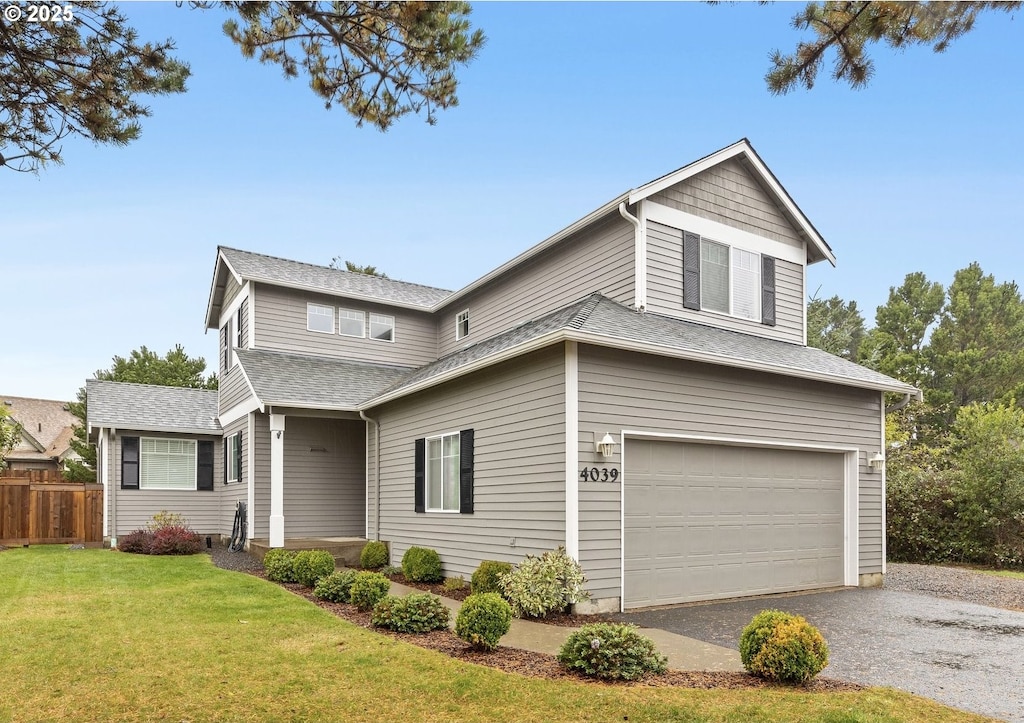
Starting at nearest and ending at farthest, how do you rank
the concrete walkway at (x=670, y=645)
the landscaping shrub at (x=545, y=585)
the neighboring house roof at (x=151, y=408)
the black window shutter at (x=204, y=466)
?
the concrete walkway at (x=670, y=645), the landscaping shrub at (x=545, y=585), the neighboring house roof at (x=151, y=408), the black window shutter at (x=204, y=466)

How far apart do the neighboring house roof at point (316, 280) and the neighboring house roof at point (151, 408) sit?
2.80m

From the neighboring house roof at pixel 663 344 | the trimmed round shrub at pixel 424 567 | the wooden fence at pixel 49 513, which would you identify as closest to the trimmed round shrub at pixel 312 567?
the trimmed round shrub at pixel 424 567

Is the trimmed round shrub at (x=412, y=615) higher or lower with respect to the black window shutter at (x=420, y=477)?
lower

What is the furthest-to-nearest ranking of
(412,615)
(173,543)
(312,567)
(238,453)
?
(238,453), (173,543), (312,567), (412,615)

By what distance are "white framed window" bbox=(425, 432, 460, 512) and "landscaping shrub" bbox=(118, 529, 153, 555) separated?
7.45 metres

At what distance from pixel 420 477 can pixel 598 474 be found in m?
4.67

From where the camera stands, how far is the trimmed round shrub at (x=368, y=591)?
358 inches

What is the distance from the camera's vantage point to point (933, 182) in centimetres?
2355

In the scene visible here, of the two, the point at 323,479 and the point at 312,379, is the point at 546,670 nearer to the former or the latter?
the point at 323,479

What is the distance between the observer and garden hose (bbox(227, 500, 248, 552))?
1604 centimetres

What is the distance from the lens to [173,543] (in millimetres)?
15766

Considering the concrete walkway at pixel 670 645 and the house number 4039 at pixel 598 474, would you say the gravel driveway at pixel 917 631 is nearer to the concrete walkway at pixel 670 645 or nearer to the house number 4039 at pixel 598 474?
the concrete walkway at pixel 670 645

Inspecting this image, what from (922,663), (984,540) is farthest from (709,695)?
(984,540)

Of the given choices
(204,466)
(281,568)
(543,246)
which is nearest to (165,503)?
(204,466)
